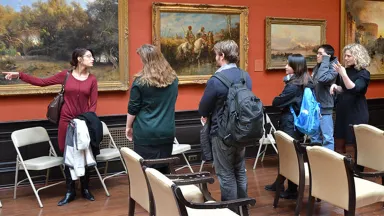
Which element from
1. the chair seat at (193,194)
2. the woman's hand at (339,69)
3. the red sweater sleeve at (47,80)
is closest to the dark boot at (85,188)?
the red sweater sleeve at (47,80)

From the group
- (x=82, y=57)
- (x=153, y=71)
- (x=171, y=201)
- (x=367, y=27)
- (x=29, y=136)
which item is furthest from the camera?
(x=367, y=27)

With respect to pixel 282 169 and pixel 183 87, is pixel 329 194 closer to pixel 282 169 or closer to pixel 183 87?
pixel 282 169

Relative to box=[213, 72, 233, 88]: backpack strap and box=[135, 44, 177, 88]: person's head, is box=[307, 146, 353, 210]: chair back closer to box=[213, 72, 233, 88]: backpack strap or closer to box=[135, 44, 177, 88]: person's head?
box=[213, 72, 233, 88]: backpack strap

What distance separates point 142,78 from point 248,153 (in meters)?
3.62

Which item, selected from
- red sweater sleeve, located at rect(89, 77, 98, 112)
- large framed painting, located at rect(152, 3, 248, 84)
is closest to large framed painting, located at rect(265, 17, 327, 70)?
large framed painting, located at rect(152, 3, 248, 84)

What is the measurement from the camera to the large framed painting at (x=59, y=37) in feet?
17.7

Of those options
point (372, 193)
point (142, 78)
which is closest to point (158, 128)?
point (142, 78)

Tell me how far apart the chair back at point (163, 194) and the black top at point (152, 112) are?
1.00 meters

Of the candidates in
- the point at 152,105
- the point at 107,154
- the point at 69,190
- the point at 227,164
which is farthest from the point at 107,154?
the point at 227,164

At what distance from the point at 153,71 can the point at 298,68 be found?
1621 mm

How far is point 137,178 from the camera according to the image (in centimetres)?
352

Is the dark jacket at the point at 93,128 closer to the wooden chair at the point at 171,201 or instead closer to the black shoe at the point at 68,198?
the black shoe at the point at 68,198

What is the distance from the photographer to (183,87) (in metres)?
6.55

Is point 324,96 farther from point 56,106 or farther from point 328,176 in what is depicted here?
point 56,106
